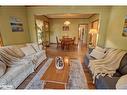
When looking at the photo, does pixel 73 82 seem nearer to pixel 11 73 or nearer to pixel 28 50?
pixel 11 73

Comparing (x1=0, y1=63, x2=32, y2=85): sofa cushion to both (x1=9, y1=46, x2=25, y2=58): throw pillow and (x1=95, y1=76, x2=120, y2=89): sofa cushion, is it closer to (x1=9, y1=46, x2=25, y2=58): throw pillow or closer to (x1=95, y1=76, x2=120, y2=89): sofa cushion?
(x1=9, y1=46, x2=25, y2=58): throw pillow

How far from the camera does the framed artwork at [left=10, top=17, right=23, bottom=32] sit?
12.3ft

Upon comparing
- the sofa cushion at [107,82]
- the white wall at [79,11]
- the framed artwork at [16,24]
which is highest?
the white wall at [79,11]

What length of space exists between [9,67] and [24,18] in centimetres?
278

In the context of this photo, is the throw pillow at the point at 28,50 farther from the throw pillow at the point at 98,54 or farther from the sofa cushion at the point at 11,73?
the throw pillow at the point at 98,54

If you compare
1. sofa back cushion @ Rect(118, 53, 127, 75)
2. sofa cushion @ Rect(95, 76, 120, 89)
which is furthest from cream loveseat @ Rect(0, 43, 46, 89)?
sofa back cushion @ Rect(118, 53, 127, 75)

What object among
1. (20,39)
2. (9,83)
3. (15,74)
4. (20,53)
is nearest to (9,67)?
(15,74)

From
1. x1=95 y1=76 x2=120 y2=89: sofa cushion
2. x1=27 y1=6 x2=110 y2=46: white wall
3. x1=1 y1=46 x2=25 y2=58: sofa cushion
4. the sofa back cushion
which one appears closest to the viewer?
x1=95 y1=76 x2=120 y2=89: sofa cushion

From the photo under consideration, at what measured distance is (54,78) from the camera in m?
2.02

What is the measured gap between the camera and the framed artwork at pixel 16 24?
12.3 feet

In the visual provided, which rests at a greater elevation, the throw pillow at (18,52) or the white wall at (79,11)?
the white wall at (79,11)

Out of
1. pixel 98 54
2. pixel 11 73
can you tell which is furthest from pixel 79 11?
pixel 11 73

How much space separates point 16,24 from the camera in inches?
156

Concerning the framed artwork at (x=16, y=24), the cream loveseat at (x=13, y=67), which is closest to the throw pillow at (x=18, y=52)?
the cream loveseat at (x=13, y=67)
